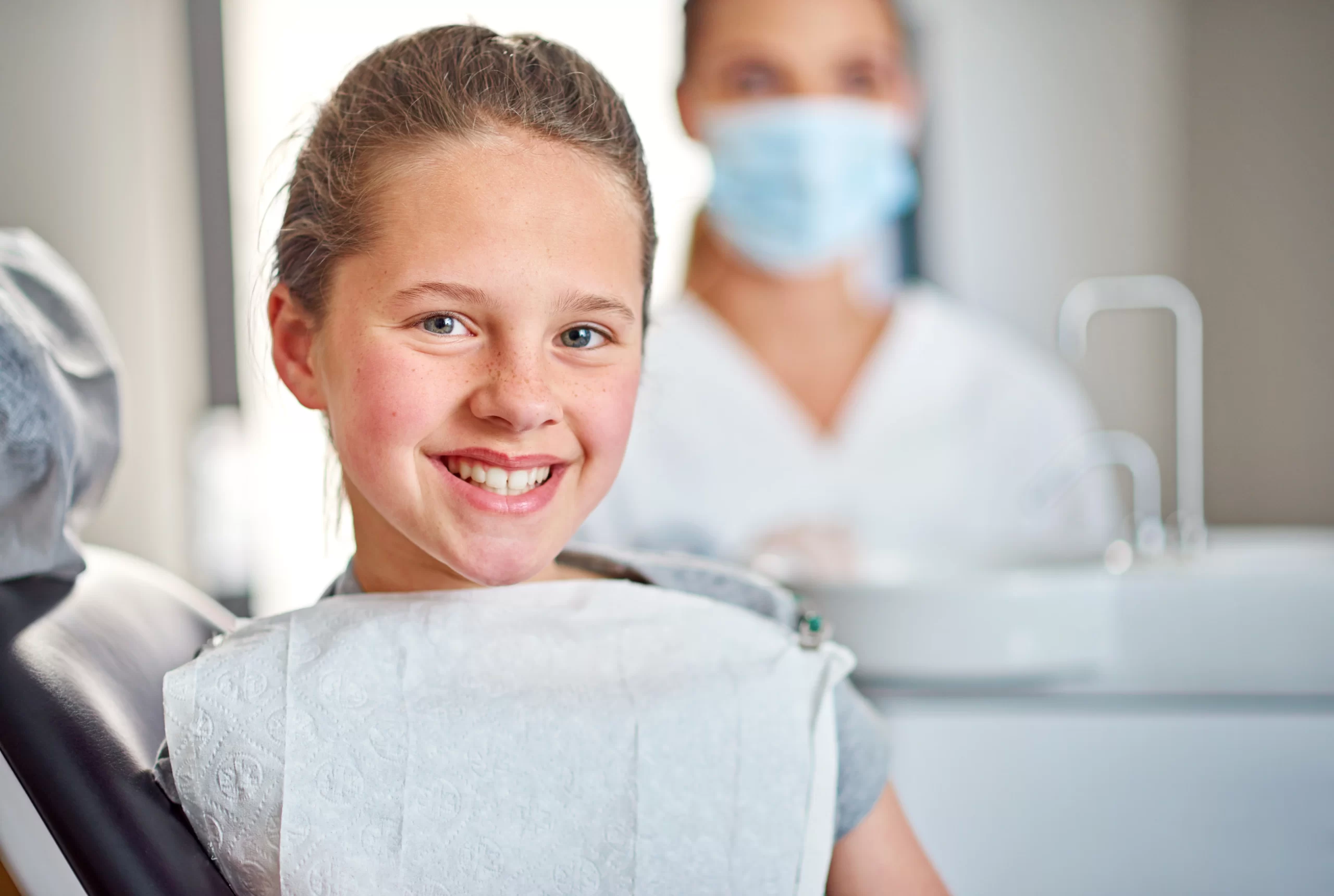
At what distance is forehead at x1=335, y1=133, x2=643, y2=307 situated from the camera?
0.53 metres

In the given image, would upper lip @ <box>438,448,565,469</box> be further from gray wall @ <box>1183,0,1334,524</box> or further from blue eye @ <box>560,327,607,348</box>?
gray wall @ <box>1183,0,1334,524</box>

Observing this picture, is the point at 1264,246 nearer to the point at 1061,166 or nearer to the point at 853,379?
the point at 1061,166

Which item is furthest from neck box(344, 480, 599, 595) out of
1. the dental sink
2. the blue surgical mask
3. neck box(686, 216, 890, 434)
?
neck box(686, 216, 890, 434)

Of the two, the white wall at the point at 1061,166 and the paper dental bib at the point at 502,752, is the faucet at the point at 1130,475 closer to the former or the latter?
the white wall at the point at 1061,166

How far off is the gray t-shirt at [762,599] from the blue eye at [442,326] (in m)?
0.19

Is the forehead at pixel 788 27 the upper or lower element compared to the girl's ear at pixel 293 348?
upper

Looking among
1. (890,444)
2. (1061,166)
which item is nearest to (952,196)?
(1061,166)

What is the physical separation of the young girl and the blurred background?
3.00 feet

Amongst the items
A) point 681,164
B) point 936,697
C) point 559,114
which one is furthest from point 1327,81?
point 559,114

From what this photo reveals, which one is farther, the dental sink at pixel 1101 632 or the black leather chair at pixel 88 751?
the dental sink at pixel 1101 632

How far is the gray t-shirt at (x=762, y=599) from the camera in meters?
0.65

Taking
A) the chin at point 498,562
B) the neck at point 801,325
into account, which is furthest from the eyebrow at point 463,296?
the neck at point 801,325

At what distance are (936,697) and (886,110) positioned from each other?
1.13 meters

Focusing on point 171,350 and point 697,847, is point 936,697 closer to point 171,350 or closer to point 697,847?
point 697,847
